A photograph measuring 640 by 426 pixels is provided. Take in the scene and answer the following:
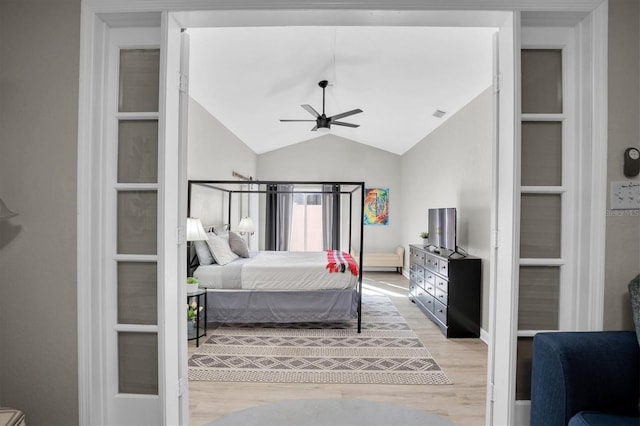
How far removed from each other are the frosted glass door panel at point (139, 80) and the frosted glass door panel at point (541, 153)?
1820 mm

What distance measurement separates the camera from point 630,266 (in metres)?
1.52

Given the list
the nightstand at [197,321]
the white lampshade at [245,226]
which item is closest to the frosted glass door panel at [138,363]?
the nightstand at [197,321]

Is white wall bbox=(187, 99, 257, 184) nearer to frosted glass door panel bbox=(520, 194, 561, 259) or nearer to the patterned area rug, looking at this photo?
the patterned area rug

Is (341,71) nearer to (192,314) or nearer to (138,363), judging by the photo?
(192,314)

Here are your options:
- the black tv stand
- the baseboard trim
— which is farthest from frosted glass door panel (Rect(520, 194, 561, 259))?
the baseboard trim

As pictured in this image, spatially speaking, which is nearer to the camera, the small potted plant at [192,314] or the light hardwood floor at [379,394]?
the light hardwood floor at [379,394]

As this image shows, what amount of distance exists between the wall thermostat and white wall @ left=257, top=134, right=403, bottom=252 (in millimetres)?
5977

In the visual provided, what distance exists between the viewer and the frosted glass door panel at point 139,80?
164 centimetres

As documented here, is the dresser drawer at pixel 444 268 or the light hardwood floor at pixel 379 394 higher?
the dresser drawer at pixel 444 268

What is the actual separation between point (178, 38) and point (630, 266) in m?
2.41

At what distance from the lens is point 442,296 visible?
369 cm

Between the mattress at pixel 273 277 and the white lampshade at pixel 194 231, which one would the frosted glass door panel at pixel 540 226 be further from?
the white lampshade at pixel 194 231

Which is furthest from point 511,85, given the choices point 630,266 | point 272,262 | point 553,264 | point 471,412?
point 272,262

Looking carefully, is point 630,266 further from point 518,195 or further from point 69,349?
point 69,349
